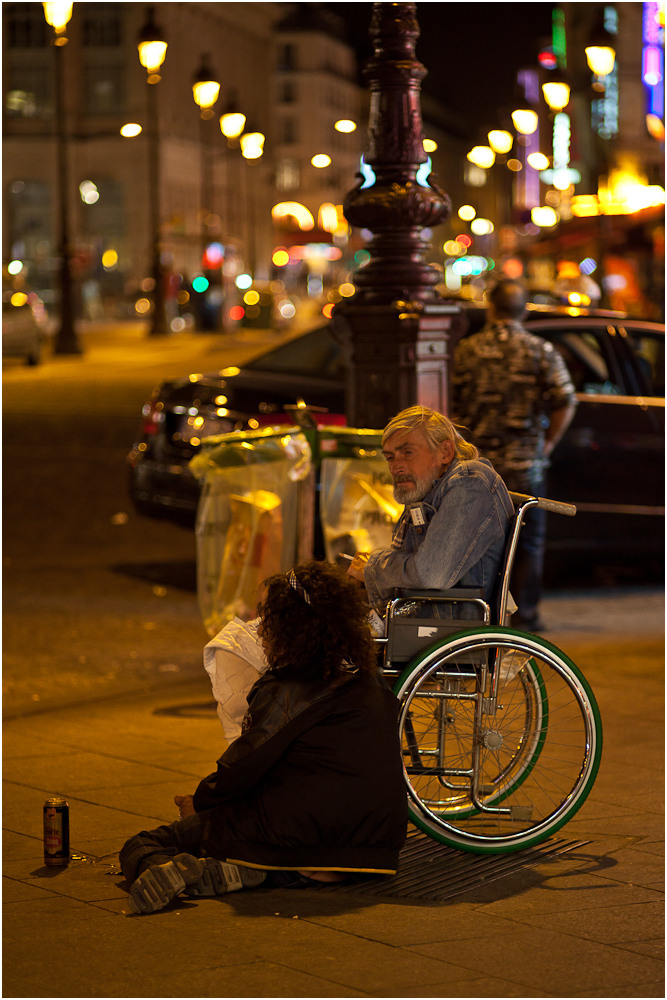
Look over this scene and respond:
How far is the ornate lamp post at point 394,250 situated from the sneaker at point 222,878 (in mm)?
3348

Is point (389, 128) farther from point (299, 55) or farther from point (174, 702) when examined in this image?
point (299, 55)

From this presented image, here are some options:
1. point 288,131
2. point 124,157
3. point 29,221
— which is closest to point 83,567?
point 124,157

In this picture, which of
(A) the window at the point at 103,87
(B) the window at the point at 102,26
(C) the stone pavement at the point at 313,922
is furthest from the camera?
(A) the window at the point at 103,87

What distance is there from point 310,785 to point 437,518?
3.37 ft

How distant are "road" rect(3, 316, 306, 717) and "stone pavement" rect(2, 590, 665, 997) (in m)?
1.76

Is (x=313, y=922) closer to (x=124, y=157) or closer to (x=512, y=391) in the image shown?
(x=512, y=391)

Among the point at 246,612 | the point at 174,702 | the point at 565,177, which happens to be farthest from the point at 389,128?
the point at 565,177

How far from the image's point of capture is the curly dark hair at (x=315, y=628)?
466 cm

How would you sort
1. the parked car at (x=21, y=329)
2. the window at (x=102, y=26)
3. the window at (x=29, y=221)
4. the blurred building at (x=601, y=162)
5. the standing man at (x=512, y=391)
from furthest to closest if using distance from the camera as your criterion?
the window at (x=102, y=26) → the window at (x=29, y=221) → the blurred building at (x=601, y=162) → the parked car at (x=21, y=329) → the standing man at (x=512, y=391)

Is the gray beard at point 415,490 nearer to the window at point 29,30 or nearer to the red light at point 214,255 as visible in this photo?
the red light at point 214,255

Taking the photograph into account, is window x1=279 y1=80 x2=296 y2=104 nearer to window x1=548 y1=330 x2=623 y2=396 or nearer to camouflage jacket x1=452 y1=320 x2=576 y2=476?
window x1=548 y1=330 x2=623 y2=396

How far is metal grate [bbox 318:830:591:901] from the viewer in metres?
4.68

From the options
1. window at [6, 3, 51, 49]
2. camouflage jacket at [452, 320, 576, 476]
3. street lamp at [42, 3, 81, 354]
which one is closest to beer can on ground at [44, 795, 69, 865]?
camouflage jacket at [452, 320, 576, 476]

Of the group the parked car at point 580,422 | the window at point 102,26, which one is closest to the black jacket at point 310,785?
the parked car at point 580,422
